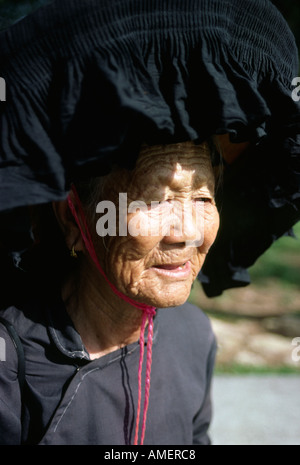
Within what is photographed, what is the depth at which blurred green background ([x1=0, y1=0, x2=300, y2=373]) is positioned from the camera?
4.33 m

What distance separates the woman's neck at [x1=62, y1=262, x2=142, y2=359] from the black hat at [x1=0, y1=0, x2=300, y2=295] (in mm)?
502

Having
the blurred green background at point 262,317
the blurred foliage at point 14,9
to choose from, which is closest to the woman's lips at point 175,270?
the blurred foliage at point 14,9

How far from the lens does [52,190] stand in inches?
53.6

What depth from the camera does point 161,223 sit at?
5.42 ft

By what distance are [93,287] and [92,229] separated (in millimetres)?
259

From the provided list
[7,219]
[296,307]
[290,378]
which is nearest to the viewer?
[7,219]

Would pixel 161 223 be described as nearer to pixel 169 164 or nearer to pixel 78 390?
pixel 169 164

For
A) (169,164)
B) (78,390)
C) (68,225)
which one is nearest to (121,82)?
(169,164)

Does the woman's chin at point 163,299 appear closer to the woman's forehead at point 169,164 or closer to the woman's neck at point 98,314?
the woman's neck at point 98,314

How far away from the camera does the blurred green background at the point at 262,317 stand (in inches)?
170

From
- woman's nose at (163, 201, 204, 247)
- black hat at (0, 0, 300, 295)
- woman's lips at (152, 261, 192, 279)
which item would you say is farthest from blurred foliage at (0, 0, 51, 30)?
woman's lips at (152, 261, 192, 279)

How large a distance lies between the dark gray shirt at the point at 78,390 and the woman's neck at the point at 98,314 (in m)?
0.06

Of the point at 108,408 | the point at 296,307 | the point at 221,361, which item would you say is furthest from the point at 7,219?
the point at 296,307

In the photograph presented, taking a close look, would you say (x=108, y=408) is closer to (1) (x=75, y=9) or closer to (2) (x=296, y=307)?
(1) (x=75, y=9)
